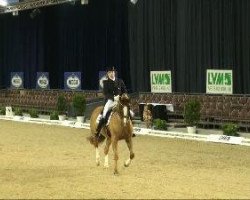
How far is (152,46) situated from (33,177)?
1613cm

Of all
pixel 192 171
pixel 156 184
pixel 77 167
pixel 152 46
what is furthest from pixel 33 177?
pixel 152 46

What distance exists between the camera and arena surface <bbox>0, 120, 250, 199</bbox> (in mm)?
10039

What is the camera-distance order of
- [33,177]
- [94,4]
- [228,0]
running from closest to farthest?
1. [33,177]
2. [228,0]
3. [94,4]

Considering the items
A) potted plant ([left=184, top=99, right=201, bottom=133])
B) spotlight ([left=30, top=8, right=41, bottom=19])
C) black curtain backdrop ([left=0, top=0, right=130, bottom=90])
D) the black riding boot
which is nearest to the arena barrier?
potted plant ([left=184, top=99, right=201, bottom=133])

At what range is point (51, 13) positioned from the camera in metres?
35.4

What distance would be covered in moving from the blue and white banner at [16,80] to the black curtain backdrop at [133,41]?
1.46ft

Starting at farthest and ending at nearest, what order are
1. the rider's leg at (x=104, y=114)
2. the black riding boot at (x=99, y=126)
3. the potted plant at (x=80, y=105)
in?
the potted plant at (x=80, y=105)
the black riding boot at (x=99, y=126)
the rider's leg at (x=104, y=114)

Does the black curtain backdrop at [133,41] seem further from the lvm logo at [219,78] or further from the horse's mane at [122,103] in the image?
the horse's mane at [122,103]

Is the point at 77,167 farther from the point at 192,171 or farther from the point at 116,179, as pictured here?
the point at 192,171

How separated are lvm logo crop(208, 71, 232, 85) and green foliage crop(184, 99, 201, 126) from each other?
1.39 metres

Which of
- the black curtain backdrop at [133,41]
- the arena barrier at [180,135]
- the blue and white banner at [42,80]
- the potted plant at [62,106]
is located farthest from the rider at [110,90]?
the blue and white banner at [42,80]

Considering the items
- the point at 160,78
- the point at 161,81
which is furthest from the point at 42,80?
the point at 161,81

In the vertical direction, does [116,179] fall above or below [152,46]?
below

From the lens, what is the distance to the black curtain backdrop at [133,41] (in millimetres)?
22609
